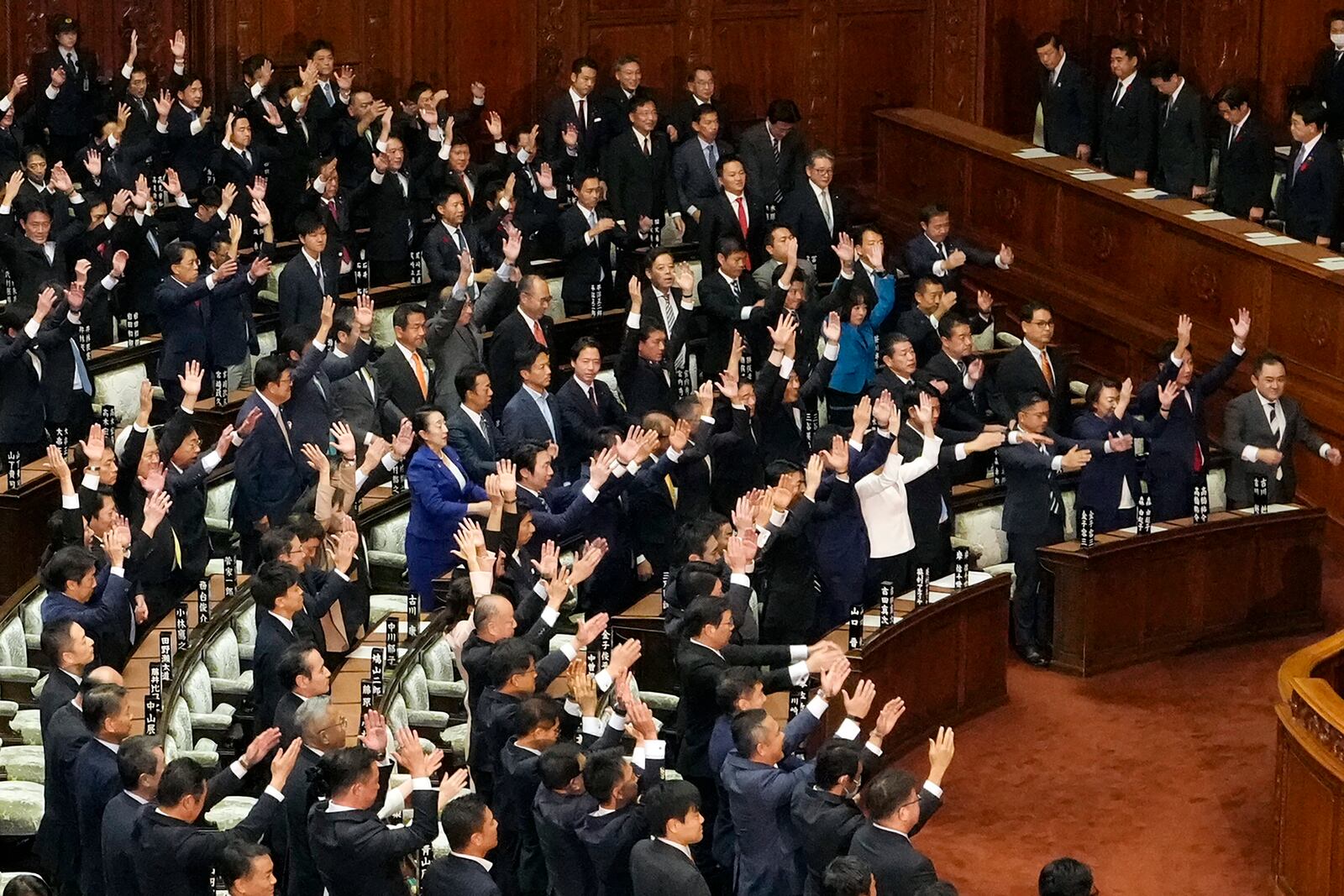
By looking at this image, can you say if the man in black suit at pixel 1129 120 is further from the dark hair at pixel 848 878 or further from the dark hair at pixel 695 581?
the dark hair at pixel 848 878

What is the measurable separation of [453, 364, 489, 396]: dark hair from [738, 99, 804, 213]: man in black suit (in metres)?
3.76

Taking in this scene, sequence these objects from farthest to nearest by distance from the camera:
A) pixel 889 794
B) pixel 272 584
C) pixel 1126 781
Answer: pixel 1126 781 < pixel 272 584 < pixel 889 794

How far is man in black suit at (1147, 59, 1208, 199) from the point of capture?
42.2 feet

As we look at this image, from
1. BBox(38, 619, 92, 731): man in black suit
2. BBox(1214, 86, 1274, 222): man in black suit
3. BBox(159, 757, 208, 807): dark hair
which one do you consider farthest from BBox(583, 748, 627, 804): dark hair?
BBox(1214, 86, 1274, 222): man in black suit

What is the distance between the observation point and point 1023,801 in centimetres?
903

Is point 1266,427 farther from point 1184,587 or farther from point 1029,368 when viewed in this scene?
point 1029,368

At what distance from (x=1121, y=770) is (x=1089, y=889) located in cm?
316

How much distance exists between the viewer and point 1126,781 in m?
9.20

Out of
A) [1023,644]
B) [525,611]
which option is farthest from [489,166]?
[525,611]

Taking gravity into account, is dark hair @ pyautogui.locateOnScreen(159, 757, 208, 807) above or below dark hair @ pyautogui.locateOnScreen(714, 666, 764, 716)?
below

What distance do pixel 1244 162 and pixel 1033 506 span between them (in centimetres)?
325

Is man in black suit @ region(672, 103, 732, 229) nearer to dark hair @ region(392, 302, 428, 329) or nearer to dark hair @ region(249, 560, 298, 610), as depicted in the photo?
dark hair @ region(392, 302, 428, 329)

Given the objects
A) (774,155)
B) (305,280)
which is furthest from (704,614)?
(774,155)

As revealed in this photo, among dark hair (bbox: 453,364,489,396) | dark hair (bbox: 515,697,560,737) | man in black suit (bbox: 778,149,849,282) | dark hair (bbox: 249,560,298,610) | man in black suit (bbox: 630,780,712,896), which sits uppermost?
man in black suit (bbox: 778,149,849,282)
